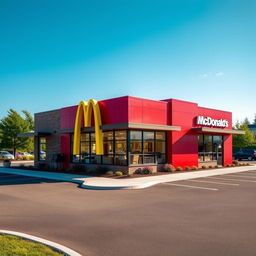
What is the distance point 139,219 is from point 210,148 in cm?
2013

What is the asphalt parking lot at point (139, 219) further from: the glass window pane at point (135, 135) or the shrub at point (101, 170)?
the glass window pane at point (135, 135)

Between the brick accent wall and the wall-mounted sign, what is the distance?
43.6ft

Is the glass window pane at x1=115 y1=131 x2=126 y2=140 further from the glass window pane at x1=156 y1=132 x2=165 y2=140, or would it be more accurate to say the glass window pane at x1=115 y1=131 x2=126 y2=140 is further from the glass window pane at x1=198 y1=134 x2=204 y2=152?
the glass window pane at x1=198 y1=134 x2=204 y2=152

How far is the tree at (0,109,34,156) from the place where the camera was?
41656mm

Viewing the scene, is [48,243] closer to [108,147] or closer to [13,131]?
[108,147]

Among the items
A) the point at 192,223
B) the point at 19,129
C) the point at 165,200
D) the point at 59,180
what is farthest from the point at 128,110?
the point at 19,129

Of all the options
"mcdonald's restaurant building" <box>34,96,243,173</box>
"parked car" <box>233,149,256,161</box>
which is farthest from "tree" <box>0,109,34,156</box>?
"parked car" <box>233,149,256,161</box>

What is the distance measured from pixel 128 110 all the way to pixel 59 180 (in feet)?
22.0

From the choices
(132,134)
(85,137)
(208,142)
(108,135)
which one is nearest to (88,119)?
(108,135)

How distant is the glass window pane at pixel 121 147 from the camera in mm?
19547

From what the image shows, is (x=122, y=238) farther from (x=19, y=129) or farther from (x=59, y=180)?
(x=19, y=129)

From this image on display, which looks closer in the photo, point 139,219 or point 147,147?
point 139,219

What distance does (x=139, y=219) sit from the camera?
782cm

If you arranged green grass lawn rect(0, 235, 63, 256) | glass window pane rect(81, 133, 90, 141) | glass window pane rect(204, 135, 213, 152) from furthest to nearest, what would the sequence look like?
glass window pane rect(204, 135, 213, 152), glass window pane rect(81, 133, 90, 141), green grass lawn rect(0, 235, 63, 256)
